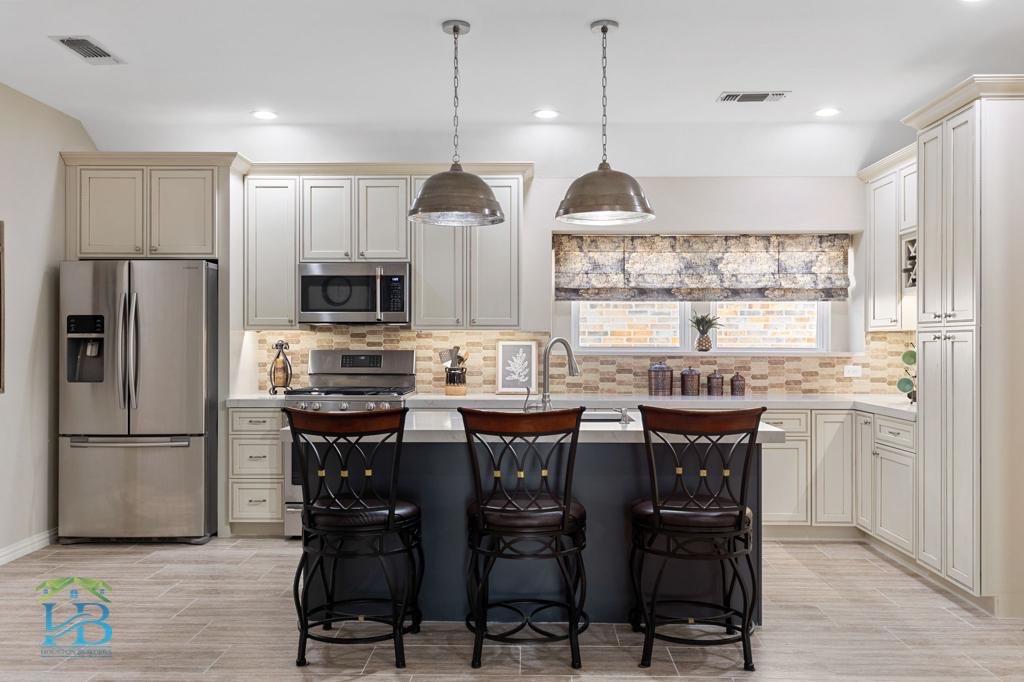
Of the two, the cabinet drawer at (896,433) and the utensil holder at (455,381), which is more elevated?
the utensil holder at (455,381)

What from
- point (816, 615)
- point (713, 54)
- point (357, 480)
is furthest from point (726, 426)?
point (713, 54)

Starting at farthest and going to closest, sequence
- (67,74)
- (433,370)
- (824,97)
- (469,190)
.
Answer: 1. (433,370)
2. (824,97)
3. (67,74)
4. (469,190)

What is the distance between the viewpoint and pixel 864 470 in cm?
481

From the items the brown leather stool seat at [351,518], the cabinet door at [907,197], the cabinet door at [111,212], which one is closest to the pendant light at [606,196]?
the brown leather stool seat at [351,518]

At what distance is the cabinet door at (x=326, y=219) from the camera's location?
527 cm

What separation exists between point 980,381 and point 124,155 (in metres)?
5.19

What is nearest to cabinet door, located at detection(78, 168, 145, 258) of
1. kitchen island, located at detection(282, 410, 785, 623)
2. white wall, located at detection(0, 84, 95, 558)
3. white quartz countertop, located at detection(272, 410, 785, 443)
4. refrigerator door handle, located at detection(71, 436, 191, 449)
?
white wall, located at detection(0, 84, 95, 558)

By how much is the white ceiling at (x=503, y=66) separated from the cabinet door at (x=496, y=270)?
571 mm

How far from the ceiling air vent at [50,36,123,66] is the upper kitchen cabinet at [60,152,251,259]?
3.13ft

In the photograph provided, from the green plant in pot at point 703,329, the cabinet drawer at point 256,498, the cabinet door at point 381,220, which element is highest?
the cabinet door at point 381,220

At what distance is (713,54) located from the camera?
3.98m

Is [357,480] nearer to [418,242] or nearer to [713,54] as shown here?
[418,242]

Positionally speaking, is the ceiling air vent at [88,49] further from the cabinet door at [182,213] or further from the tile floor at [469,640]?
the tile floor at [469,640]
